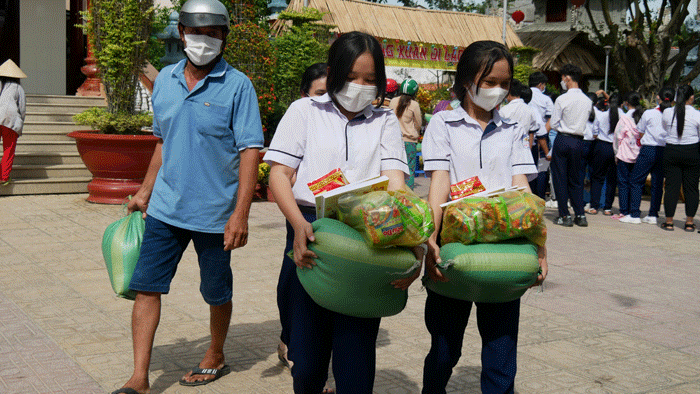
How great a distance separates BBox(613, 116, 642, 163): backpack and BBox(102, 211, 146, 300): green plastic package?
8860mm

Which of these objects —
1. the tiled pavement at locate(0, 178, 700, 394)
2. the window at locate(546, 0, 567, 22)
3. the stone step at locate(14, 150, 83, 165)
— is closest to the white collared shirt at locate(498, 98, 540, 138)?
the tiled pavement at locate(0, 178, 700, 394)

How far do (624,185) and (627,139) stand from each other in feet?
2.23

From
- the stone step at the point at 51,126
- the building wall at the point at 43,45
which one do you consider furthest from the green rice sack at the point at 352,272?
the building wall at the point at 43,45

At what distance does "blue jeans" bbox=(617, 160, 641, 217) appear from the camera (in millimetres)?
11023

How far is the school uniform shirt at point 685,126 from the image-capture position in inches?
384

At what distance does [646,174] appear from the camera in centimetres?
1067

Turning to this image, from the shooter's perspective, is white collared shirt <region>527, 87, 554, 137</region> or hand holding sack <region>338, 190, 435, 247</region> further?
white collared shirt <region>527, 87, 554, 137</region>

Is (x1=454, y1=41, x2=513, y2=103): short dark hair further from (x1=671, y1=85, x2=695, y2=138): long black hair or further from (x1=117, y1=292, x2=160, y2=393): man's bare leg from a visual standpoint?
(x1=671, y1=85, x2=695, y2=138): long black hair

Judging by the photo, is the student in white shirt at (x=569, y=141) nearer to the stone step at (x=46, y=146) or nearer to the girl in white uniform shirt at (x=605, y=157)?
the girl in white uniform shirt at (x=605, y=157)

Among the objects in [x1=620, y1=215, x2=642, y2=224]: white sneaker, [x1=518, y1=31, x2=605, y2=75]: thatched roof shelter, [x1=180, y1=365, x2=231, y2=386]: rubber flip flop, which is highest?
[x1=518, y1=31, x2=605, y2=75]: thatched roof shelter

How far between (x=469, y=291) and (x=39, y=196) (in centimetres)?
890

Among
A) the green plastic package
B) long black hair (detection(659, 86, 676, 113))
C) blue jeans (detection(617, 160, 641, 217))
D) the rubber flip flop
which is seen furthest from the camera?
blue jeans (detection(617, 160, 641, 217))

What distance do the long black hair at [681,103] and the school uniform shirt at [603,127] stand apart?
4.61 feet

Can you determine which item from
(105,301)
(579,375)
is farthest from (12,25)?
(579,375)
